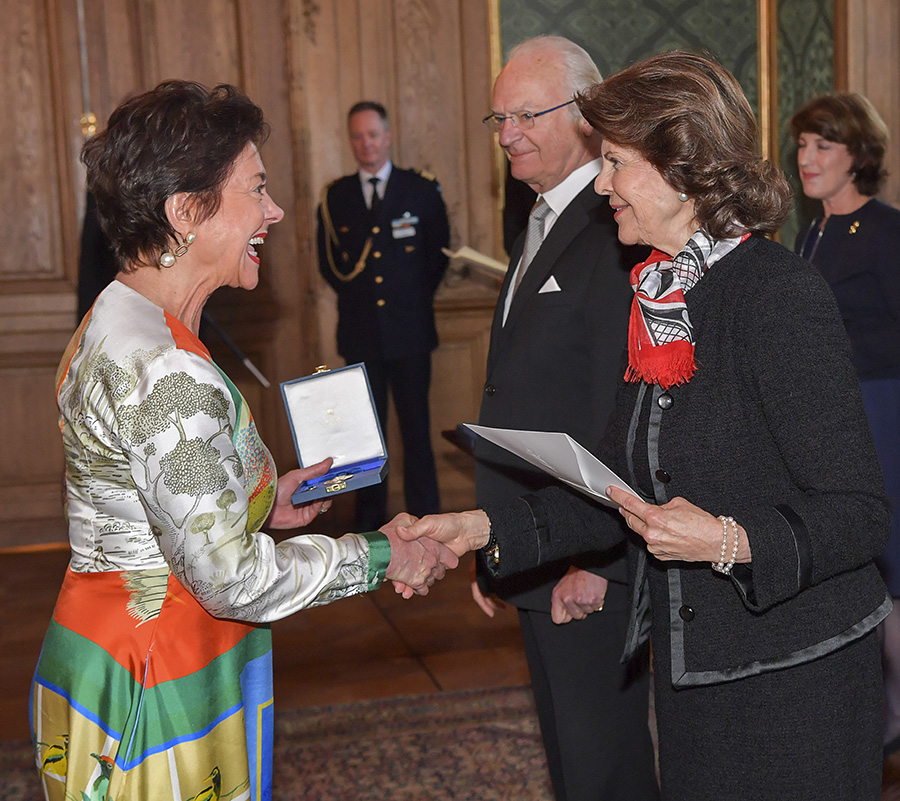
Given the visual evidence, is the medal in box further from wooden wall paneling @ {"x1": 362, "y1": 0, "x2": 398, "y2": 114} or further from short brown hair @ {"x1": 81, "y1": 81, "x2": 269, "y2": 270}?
wooden wall paneling @ {"x1": 362, "y1": 0, "x2": 398, "y2": 114}

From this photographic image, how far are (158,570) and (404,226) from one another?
4127mm

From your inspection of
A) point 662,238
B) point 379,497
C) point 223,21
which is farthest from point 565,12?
point 662,238

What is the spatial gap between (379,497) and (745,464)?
4016 millimetres

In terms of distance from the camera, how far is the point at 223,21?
555 centimetres

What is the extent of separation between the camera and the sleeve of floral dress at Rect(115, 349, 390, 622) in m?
1.35

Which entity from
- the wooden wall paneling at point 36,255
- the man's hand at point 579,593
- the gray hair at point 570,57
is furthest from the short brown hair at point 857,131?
the wooden wall paneling at point 36,255

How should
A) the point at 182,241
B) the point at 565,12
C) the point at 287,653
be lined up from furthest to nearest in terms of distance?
the point at 565,12 → the point at 287,653 → the point at 182,241

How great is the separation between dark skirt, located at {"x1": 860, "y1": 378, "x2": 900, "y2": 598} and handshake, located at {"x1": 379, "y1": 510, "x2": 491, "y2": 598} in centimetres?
168

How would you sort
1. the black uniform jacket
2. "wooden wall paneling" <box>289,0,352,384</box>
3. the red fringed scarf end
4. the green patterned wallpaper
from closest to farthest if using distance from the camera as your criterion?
the black uniform jacket → the red fringed scarf end → "wooden wall paneling" <box>289,0,352,384</box> → the green patterned wallpaper

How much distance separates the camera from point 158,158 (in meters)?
1.48

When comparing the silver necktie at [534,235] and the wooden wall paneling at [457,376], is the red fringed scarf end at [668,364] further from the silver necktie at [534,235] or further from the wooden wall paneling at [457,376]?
the wooden wall paneling at [457,376]

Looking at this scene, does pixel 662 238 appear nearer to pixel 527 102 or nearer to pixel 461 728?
pixel 527 102

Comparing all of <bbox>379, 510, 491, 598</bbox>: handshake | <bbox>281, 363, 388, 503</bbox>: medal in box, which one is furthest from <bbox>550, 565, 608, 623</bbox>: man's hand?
<bbox>281, 363, 388, 503</bbox>: medal in box

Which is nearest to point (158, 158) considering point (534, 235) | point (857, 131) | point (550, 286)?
point (550, 286)
